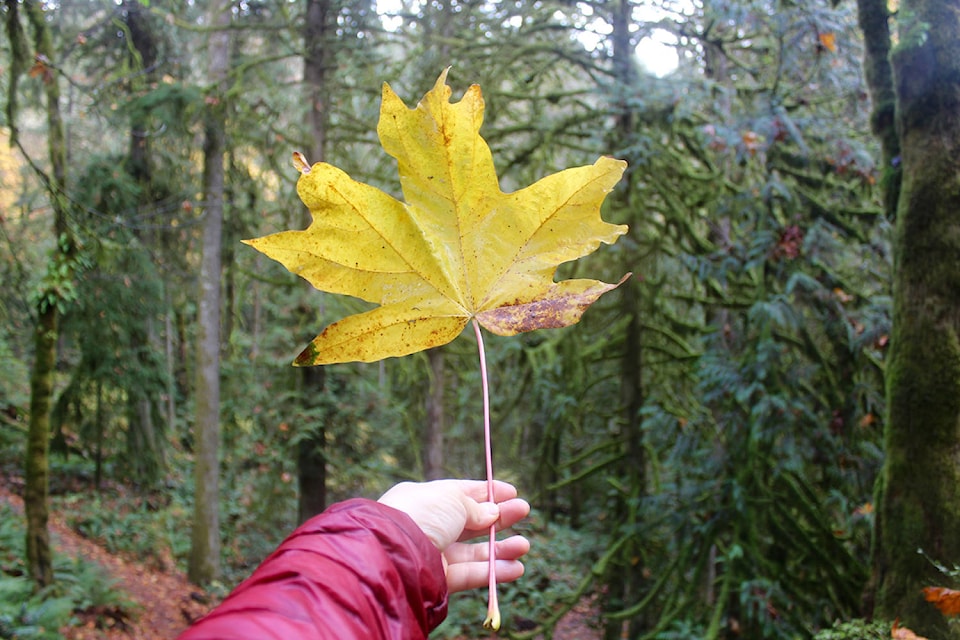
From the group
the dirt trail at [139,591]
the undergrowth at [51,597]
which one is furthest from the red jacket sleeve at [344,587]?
the dirt trail at [139,591]

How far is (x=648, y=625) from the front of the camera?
6.97 meters

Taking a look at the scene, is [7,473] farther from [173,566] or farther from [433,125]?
[433,125]

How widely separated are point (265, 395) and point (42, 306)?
10.9 feet

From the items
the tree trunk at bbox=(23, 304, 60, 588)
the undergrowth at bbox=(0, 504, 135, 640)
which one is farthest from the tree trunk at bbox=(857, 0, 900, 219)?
the undergrowth at bbox=(0, 504, 135, 640)

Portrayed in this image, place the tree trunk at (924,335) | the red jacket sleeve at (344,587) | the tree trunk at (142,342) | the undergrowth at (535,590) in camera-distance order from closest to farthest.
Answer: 1. the red jacket sleeve at (344,587)
2. the tree trunk at (924,335)
3. the undergrowth at (535,590)
4. the tree trunk at (142,342)

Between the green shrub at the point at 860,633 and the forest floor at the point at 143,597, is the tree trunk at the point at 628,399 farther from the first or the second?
the green shrub at the point at 860,633

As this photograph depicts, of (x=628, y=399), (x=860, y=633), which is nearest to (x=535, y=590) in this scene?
(x=628, y=399)

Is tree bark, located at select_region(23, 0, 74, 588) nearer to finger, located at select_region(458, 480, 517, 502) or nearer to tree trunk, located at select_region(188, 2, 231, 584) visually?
tree trunk, located at select_region(188, 2, 231, 584)

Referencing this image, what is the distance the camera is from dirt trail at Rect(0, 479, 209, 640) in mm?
7738

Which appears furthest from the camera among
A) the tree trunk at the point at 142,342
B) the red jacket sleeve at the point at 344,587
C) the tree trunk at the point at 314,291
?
the tree trunk at the point at 142,342

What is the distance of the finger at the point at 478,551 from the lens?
141 cm

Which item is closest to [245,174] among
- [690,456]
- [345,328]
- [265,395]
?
[265,395]

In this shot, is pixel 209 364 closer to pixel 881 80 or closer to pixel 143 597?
pixel 143 597

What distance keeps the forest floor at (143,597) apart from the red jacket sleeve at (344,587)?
281 inches
